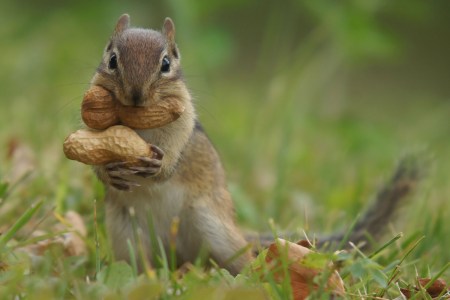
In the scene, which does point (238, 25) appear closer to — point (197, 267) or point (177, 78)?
point (177, 78)

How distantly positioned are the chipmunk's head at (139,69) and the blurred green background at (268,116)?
16.4 inches

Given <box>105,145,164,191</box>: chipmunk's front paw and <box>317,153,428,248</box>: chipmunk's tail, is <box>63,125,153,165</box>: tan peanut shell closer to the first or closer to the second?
<box>105,145,164,191</box>: chipmunk's front paw

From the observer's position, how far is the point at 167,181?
292cm

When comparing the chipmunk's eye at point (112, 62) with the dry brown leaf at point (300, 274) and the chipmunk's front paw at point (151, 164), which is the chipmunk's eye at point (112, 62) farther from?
the dry brown leaf at point (300, 274)

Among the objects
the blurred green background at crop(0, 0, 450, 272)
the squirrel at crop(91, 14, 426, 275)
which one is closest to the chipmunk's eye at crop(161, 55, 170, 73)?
the squirrel at crop(91, 14, 426, 275)

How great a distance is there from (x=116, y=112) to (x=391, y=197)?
118 cm

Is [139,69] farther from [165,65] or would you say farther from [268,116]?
[268,116]

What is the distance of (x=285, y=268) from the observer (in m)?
2.13

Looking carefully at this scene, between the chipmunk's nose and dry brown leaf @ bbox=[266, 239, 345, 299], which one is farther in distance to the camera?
the chipmunk's nose

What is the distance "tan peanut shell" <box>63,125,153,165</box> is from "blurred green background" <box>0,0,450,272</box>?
1.88 feet

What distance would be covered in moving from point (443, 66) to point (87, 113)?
6990 millimetres

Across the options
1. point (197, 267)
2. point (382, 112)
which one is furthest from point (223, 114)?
point (197, 267)

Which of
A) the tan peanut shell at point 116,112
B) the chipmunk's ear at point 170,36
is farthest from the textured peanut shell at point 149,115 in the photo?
the chipmunk's ear at point 170,36

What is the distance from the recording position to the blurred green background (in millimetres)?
3792
